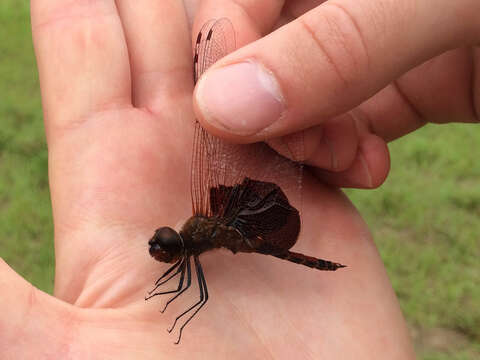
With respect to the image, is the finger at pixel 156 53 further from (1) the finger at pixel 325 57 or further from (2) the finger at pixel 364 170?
(2) the finger at pixel 364 170

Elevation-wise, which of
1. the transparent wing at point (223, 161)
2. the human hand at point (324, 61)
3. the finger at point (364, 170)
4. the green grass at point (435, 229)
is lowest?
the green grass at point (435, 229)

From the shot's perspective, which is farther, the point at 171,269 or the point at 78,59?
the point at 78,59

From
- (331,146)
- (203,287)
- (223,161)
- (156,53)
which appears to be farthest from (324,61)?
(156,53)

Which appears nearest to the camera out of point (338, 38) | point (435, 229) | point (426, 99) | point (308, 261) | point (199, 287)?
point (338, 38)

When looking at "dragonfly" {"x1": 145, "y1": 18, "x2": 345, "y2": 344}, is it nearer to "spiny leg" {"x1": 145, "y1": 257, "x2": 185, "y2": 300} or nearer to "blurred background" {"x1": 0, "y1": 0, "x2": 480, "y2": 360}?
"spiny leg" {"x1": 145, "y1": 257, "x2": 185, "y2": 300}

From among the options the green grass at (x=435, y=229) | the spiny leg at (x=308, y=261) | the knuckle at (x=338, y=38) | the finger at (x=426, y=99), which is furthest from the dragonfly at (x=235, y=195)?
the green grass at (x=435, y=229)

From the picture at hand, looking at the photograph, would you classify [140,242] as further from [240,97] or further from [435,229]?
[435,229]
